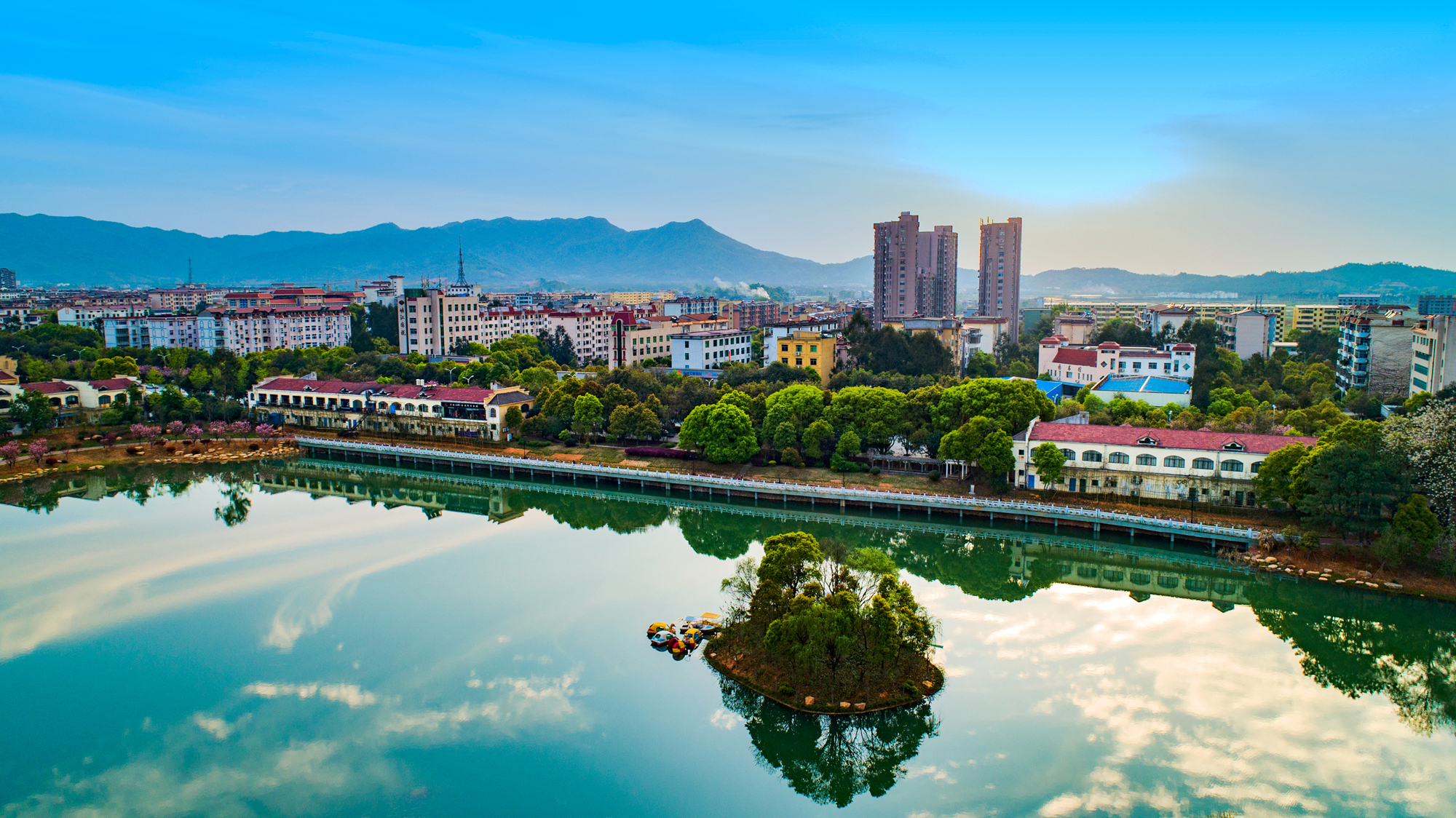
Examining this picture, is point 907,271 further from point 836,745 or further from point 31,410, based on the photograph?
point 836,745

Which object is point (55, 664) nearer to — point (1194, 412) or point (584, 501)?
point (584, 501)

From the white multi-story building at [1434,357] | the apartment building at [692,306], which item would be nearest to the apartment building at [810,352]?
the white multi-story building at [1434,357]

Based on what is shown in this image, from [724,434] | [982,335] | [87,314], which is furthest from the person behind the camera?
[87,314]

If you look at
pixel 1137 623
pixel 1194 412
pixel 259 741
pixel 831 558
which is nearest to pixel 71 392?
pixel 259 741

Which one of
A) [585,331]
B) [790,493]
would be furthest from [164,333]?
[790,493]

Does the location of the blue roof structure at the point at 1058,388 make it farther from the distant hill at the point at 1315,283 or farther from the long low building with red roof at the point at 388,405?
the distant hill at the point at 1315,283

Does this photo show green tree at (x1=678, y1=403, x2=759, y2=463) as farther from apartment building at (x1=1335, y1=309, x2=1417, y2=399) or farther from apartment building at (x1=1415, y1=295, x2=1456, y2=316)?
apartment building at (x1=1415, y1=295, x2=1456, y2=316)
